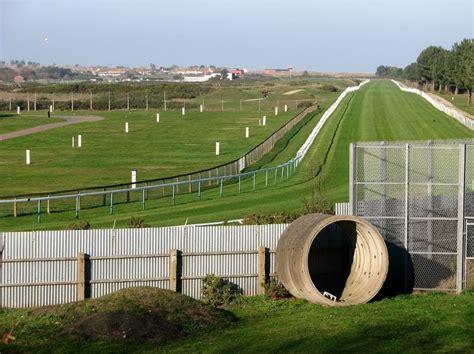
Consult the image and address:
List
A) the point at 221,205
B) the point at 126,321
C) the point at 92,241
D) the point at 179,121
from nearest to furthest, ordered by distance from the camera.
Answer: the point at 126,321 → the point at 92,241 → the point at 221,205 → the point at 179,121

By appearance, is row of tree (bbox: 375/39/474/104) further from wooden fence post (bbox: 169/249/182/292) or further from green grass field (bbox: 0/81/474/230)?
wooden fence post (bbox: 169/249/182/292)

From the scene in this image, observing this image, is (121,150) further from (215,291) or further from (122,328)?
(122,328)

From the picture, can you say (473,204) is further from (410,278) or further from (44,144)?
(44,144)

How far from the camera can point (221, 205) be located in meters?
32.2

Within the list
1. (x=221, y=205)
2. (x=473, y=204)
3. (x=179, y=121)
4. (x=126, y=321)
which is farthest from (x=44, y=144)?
(x=126, y=321)

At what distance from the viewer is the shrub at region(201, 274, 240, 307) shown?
18062 millimetres

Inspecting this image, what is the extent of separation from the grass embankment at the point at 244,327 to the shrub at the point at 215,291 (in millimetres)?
408

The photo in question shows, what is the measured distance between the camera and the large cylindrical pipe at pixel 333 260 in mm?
17391

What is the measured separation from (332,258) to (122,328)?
576 centimetres

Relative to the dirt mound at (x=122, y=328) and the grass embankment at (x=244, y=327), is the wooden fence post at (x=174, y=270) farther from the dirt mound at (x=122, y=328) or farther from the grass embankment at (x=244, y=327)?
the dirt mound at (x=122, y=328)

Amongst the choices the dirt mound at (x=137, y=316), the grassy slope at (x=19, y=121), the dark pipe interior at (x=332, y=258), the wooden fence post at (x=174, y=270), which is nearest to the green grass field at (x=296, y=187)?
the dark pipe interior at (x=332, y=258)

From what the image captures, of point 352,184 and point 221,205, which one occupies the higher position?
point 352,184

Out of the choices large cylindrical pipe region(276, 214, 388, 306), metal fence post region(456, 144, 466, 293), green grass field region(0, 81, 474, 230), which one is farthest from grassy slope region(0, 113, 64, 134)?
metal fence post region(456, 144, 466, 293)

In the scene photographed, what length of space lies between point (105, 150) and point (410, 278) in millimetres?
37555
